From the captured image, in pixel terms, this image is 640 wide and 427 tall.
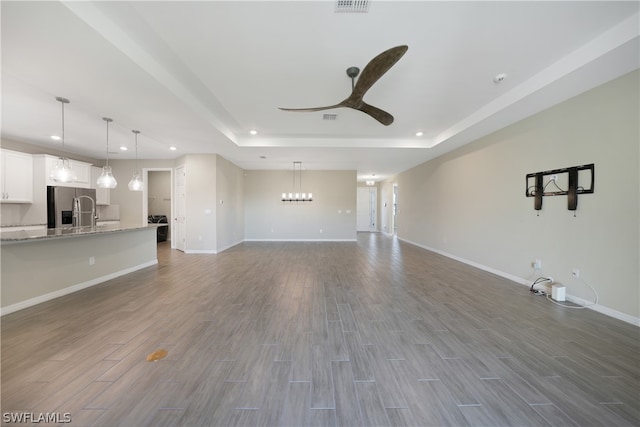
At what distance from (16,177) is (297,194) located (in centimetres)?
681

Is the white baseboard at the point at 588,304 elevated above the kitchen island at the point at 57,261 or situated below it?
below

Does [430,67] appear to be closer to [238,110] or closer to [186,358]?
[238,110]

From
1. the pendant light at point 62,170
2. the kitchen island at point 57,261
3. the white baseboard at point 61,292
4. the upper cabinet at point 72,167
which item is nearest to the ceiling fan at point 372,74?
the pendant light at point 62,170

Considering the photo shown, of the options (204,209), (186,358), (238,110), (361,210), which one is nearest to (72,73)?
(238,110)

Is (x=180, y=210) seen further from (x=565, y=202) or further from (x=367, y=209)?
(x=367, y=209)

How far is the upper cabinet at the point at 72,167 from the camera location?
513cm

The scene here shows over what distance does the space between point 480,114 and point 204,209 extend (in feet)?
Answer: 21.9

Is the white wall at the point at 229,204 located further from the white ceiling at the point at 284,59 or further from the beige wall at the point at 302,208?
the white ceiling at the point at 284,59

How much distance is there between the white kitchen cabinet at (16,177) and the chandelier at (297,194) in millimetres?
6112

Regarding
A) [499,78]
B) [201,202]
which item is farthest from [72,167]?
[499,78]

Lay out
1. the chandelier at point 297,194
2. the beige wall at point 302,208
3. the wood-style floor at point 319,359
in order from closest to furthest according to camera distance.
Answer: the wood-style floor at point 319,359, the chandelier at point 297,194, the beige wall at point 302,208

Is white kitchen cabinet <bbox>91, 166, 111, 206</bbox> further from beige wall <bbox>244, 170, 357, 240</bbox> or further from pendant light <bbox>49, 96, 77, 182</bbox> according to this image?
pendant light <bbox>49, 96, 77, 182</bbox>

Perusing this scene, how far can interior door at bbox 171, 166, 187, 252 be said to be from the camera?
6.53 m

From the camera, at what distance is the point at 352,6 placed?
1.94 m
